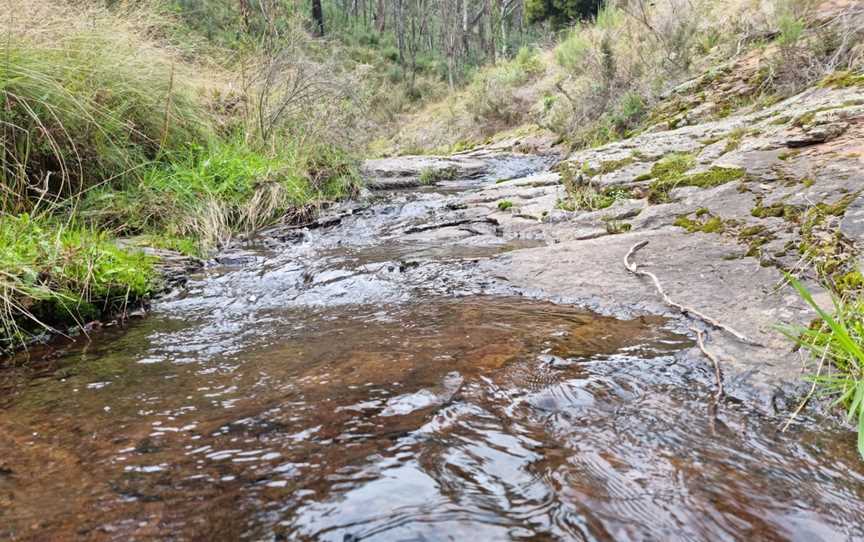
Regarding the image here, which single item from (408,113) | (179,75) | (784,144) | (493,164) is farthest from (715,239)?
(408,113)

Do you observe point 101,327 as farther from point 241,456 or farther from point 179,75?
point 179,75

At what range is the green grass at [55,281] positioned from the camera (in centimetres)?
265

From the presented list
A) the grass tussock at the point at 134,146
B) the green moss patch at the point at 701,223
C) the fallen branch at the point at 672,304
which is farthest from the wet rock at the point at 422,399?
the green moss patch at the point at 701,223

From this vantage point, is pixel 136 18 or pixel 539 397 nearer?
pixel 539 397

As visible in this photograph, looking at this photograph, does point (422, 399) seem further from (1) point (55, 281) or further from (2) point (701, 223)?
(2) point (701, 223)

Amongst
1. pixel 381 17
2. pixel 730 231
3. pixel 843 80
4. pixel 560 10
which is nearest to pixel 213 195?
pixel 730 231

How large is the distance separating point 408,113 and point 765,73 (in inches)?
714

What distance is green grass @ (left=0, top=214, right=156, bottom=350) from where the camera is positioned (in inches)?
104

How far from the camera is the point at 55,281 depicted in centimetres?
286

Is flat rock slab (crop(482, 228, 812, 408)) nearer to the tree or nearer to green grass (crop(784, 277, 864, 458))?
green grass (crop(784, 277, 864, 458))

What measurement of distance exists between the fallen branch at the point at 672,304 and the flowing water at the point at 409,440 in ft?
0.45

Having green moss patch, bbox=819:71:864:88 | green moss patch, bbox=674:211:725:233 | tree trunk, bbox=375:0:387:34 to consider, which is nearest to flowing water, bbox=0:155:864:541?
green moss patch, bbox=674:211:725:233

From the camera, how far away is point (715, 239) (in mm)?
3350

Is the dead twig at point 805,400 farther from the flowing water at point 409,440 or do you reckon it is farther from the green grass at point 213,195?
the green grass at point 213,195
